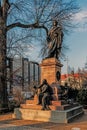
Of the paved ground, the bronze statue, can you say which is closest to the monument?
the bronze statue

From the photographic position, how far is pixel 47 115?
16.1 m

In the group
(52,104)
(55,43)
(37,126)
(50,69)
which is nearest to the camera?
(37,126)

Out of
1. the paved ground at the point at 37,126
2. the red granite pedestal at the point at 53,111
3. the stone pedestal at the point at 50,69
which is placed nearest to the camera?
the paved ground at the point at 37,126

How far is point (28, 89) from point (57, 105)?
47.0 feet

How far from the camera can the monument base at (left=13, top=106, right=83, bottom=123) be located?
1568 cm

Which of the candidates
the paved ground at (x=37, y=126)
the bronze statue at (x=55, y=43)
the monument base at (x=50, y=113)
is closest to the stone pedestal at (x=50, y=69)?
the bronze statue at (x=55, y=43)

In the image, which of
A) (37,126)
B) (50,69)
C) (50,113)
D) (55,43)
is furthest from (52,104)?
(55,43)

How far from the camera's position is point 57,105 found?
16875 millimetres

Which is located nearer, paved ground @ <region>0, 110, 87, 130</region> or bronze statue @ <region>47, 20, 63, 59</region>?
paved ground @ <region>0, 110, 87, 130</region>

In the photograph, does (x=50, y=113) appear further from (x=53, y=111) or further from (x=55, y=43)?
(x=55, y=43)

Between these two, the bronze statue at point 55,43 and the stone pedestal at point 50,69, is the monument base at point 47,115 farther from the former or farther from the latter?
the bronze statue at point 55,43

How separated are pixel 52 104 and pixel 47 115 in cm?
113

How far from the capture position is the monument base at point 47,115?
15.7 metres

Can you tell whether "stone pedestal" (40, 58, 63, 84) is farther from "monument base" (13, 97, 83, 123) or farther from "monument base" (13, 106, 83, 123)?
"monument base" (13, 106, 83, 123)
